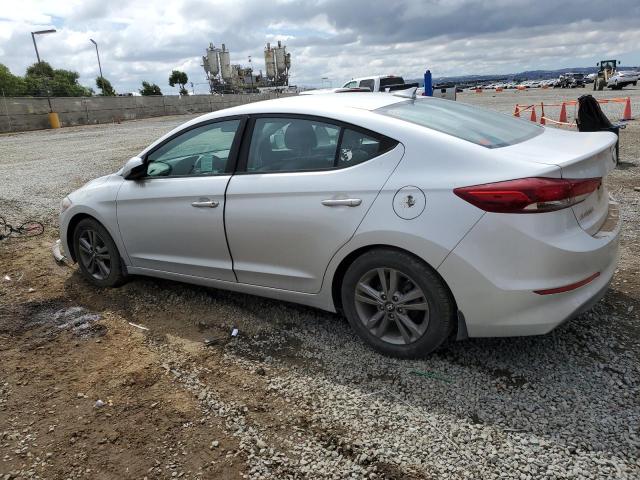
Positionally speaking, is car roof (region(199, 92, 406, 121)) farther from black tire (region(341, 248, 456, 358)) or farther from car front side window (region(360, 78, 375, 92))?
car front side window (region(360, 78, 375, 92))

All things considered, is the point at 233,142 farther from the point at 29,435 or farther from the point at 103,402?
the point at 29,435

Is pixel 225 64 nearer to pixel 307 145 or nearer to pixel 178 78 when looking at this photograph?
pixel 178 78

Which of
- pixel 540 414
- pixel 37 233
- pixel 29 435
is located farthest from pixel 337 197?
pixel 37 233

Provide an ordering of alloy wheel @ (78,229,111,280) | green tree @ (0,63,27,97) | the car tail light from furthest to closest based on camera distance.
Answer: green tree @ (0,63,27,97) → alloy wheel @ (78,229,111,280) → the car tail light

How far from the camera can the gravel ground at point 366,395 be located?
8.28ft

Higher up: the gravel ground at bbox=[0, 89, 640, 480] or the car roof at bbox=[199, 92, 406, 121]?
the car roof at bbox=[199, 92, 406, 121]

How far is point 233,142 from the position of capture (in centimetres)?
391

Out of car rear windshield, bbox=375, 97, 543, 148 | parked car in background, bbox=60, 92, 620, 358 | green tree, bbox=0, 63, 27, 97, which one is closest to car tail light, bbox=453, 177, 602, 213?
parked car in background, bbox=60, 92, 620, 358

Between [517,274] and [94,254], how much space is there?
3773 mm

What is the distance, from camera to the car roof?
3.61 m

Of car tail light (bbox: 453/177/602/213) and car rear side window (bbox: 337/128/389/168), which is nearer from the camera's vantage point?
car tail light (bbox: 453/177/602/213)

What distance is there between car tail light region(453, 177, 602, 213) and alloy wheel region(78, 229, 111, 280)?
3.40m

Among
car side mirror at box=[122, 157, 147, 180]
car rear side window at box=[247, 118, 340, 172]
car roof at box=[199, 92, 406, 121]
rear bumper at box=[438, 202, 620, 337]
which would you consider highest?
car roof at box=[199, 92, 406, 121]

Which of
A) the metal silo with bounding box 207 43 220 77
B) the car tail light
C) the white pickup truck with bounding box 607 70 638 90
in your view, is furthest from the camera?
the metal silo with bounding box 207 43 220 77
